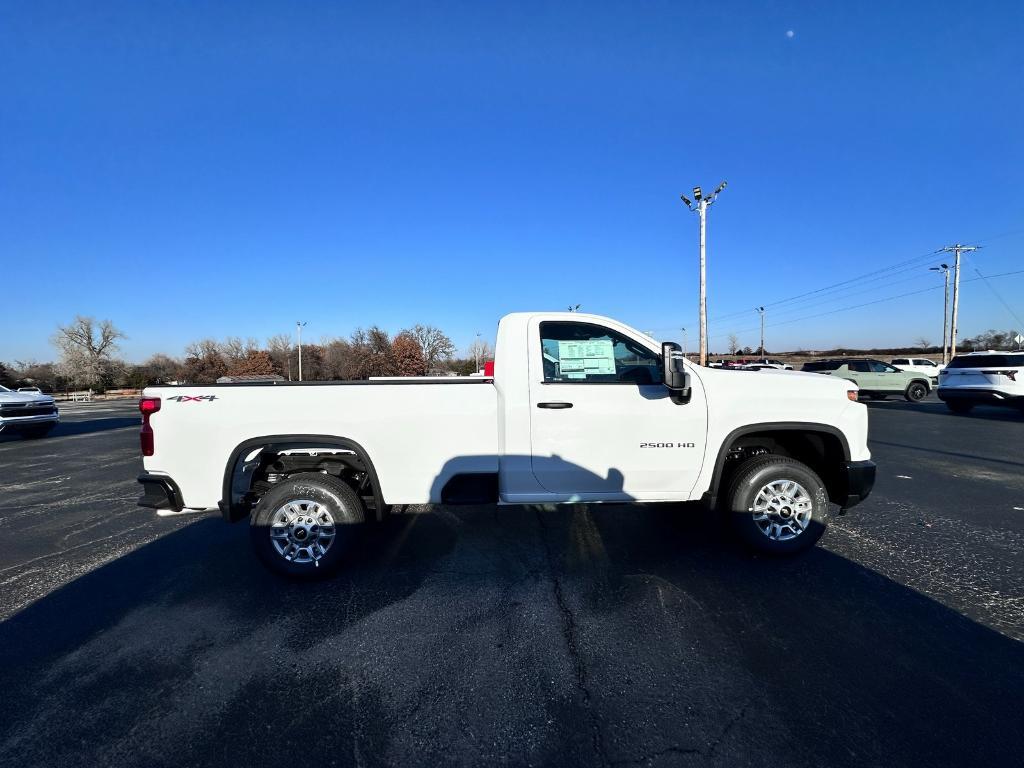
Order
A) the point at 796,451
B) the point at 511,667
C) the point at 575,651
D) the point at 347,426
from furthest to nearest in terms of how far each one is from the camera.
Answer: the point at 796,451 < the point at 347,426 < the point at 575,651 < the point at 511,667

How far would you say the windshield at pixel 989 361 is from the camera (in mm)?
12477

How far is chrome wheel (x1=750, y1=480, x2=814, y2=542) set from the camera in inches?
147

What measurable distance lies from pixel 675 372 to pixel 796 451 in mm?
1926

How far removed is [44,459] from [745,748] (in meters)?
13.0

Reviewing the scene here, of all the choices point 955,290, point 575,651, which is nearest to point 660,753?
point 575,651

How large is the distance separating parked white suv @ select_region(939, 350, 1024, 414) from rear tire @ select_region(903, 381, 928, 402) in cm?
578

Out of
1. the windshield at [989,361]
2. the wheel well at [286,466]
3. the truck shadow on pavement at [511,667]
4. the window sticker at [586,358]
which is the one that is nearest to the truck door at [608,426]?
the window sticker at [586,358]

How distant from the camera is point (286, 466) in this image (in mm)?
3832

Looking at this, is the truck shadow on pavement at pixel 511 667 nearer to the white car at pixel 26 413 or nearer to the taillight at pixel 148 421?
the taillight at pixel 148 421

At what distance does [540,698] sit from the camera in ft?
7.62

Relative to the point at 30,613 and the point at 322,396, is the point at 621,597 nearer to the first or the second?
the point at 322,396

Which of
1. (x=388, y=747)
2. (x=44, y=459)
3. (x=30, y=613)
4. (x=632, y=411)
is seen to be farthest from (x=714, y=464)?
(x=44, y=459)

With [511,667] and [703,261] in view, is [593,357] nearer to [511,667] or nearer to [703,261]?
[511,667]

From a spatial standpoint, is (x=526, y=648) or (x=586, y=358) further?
(x=586, y=358)
